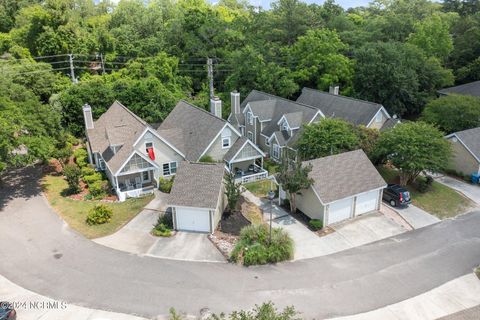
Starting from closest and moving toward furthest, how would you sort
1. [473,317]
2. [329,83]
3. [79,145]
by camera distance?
[473,317], [79,145], [329,83]

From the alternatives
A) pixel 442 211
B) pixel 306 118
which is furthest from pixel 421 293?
pixel 306 118

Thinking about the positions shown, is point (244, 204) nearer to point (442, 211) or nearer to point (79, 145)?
point (442, 211)

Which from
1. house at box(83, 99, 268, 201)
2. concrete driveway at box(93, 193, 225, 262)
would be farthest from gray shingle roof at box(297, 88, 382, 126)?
concrete driveway at box(93, 193, 225, 262)

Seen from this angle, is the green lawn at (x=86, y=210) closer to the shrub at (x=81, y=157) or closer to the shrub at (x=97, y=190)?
the shrub at (x=97, y=190)

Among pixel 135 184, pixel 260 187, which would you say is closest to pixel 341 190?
pixel 260 187

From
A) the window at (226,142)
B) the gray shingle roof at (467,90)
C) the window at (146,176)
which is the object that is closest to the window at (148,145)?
the window at (146,176)

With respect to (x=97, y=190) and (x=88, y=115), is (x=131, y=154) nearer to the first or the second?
(x=97, y=190)

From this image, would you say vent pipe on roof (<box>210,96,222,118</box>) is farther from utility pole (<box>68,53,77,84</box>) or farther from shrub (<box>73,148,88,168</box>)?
utility pole (<box>68,53,77,84</box>)
